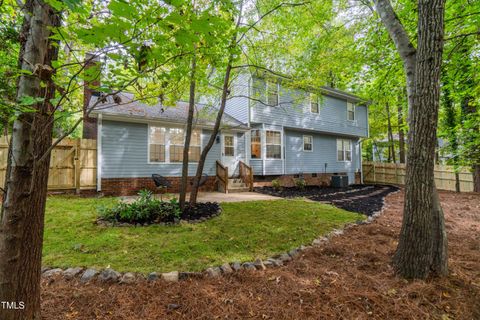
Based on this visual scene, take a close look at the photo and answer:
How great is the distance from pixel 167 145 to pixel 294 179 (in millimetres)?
7317

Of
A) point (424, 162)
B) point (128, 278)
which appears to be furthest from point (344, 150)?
point (128, 278)

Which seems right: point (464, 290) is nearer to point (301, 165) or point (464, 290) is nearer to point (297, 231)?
point (297, 231)

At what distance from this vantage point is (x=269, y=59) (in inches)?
313

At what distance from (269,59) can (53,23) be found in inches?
277

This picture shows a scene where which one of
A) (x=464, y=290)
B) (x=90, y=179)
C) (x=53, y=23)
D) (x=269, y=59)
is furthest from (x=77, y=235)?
(x=269, y=59)

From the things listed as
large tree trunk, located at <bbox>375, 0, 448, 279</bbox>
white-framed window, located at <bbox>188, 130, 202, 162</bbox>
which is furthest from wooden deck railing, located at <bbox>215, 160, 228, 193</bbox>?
large tree trunk, located at <bbox>375, 0, 448, 279</bbox>

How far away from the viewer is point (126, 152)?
9250mm

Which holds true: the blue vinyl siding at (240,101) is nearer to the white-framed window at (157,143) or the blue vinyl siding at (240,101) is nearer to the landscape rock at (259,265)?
the white-framed window at (157,143)

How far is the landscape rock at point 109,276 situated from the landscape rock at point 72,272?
0.32 meters

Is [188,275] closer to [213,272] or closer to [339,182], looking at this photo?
[213,272]

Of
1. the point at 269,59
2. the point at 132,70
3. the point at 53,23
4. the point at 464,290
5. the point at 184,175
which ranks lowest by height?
the point at 464,290

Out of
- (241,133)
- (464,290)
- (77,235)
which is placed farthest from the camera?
(241,133)

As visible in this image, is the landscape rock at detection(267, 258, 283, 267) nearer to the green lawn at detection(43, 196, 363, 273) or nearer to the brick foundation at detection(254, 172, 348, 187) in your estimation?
the green lawn at detection(43, 196, 363, 273)

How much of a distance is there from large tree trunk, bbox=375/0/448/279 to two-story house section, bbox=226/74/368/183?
744 centimetres
